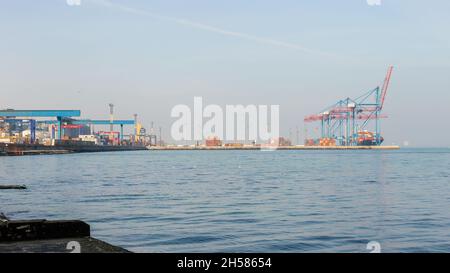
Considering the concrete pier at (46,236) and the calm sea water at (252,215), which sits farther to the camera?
the calm sea water at (252,215)

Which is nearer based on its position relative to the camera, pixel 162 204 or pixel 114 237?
pixel 114 237

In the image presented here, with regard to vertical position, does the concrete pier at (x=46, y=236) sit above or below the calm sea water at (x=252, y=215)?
above

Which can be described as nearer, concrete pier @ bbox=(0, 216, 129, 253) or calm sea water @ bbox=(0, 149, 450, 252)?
concrete pier @ bbox=(0, 216, 129, 253)

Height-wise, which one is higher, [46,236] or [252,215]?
[46,236]

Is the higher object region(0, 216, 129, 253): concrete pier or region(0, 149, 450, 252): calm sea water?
region(0, 216, 129, 253): concrete pier

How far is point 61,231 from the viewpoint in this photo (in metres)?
11.3

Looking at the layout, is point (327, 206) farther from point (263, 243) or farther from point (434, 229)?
point (263, 243)

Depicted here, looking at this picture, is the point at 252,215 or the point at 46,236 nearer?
the point at 46,236
